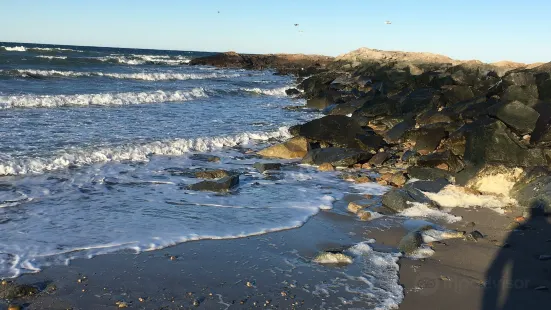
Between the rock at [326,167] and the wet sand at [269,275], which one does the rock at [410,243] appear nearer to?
the wet sand at [269,275]

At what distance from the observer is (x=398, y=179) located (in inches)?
309

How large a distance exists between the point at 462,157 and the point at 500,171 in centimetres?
89

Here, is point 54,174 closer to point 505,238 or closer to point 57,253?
point 57,253

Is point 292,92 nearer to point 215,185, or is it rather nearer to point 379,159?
point 379,159

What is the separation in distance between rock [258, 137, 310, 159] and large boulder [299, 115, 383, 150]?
1.29 feet

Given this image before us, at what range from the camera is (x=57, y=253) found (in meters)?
4.62

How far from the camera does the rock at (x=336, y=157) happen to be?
9.02 m

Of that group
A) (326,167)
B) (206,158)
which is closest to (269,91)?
(206,158)

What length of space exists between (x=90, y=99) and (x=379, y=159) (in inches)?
442

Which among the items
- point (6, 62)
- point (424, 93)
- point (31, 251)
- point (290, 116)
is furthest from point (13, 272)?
point (6, 62)

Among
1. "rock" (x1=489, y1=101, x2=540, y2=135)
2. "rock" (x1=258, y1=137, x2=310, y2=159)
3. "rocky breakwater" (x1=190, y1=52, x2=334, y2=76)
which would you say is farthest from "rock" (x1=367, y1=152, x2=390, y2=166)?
"rocky breakwater" (x1=190, y1=52, x2=334, y2=76)

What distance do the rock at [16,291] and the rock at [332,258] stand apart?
2.40m

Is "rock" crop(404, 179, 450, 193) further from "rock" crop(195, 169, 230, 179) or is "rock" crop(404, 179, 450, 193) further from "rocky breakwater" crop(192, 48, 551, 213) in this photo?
"rock" crop(195, 169, 230, 179)

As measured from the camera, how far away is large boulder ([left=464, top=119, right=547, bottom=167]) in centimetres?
738
